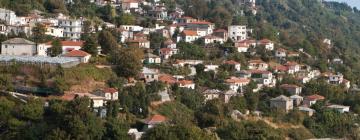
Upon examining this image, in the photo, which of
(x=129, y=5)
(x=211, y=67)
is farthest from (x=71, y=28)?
(x=129, y=5)

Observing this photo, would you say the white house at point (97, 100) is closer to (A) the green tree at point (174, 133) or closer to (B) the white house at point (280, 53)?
(A) the green tree at point (174, 133)

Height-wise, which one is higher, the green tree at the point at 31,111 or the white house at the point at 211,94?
the green tree at the point at 31,111

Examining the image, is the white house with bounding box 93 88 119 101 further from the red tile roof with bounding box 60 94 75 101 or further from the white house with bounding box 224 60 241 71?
the white house with bounding box 224 60 241 71

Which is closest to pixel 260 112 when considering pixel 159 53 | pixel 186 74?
pixel 186 74

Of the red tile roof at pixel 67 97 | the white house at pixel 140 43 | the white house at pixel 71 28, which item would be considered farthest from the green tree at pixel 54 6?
the red tile roof at pixel 67 97

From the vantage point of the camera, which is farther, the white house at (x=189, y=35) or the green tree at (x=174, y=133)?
the white house at (x=189, y=35)

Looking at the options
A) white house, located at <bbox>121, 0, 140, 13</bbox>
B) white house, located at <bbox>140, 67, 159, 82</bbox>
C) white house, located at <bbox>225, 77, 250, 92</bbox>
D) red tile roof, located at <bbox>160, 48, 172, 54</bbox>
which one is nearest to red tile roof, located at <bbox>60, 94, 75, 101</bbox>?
white house, located at <bbox>140, 67, 159, 82</bbox>
